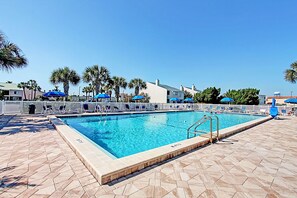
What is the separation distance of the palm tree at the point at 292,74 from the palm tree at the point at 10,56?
25.3 metres

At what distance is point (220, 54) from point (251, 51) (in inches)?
161

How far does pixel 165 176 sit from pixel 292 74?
69.6 feet

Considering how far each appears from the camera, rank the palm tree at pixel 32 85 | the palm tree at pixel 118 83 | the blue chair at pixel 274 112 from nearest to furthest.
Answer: the blue chair at pixel 274 112 < the palm tree at pixel 118 83 < the palm tree at pixel 32 85

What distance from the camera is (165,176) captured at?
2875mm

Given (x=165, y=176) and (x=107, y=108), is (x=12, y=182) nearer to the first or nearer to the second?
(x=165, y=176)

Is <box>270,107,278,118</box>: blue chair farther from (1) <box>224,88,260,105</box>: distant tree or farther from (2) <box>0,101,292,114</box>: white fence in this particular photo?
(1) <box>224,88,260,105</box>: distant tree

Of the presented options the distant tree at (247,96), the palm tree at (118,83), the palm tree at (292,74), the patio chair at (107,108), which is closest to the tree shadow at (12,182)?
the patio chair at (107,108)

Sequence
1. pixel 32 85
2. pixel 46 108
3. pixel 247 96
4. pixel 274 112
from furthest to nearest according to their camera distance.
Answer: pixel 32 85 < pixel 247 96 < pixel 274 112 < pixel 46 108

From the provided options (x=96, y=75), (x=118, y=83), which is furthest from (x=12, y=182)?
(x=118, y=83)

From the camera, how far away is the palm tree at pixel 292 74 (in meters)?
16.3

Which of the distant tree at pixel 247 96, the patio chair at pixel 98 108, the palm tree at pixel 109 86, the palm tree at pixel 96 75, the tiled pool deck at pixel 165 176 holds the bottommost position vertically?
the tiled pool deck at pixel 165 176

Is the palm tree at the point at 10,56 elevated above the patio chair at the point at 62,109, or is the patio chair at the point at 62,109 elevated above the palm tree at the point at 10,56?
the palm tree at the point at 10,56

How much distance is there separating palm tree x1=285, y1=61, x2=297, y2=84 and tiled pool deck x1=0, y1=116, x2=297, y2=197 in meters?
17.5

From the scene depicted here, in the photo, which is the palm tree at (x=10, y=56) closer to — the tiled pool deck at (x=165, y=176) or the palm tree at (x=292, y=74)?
the tiled pool deck at (x=165, y=176)
